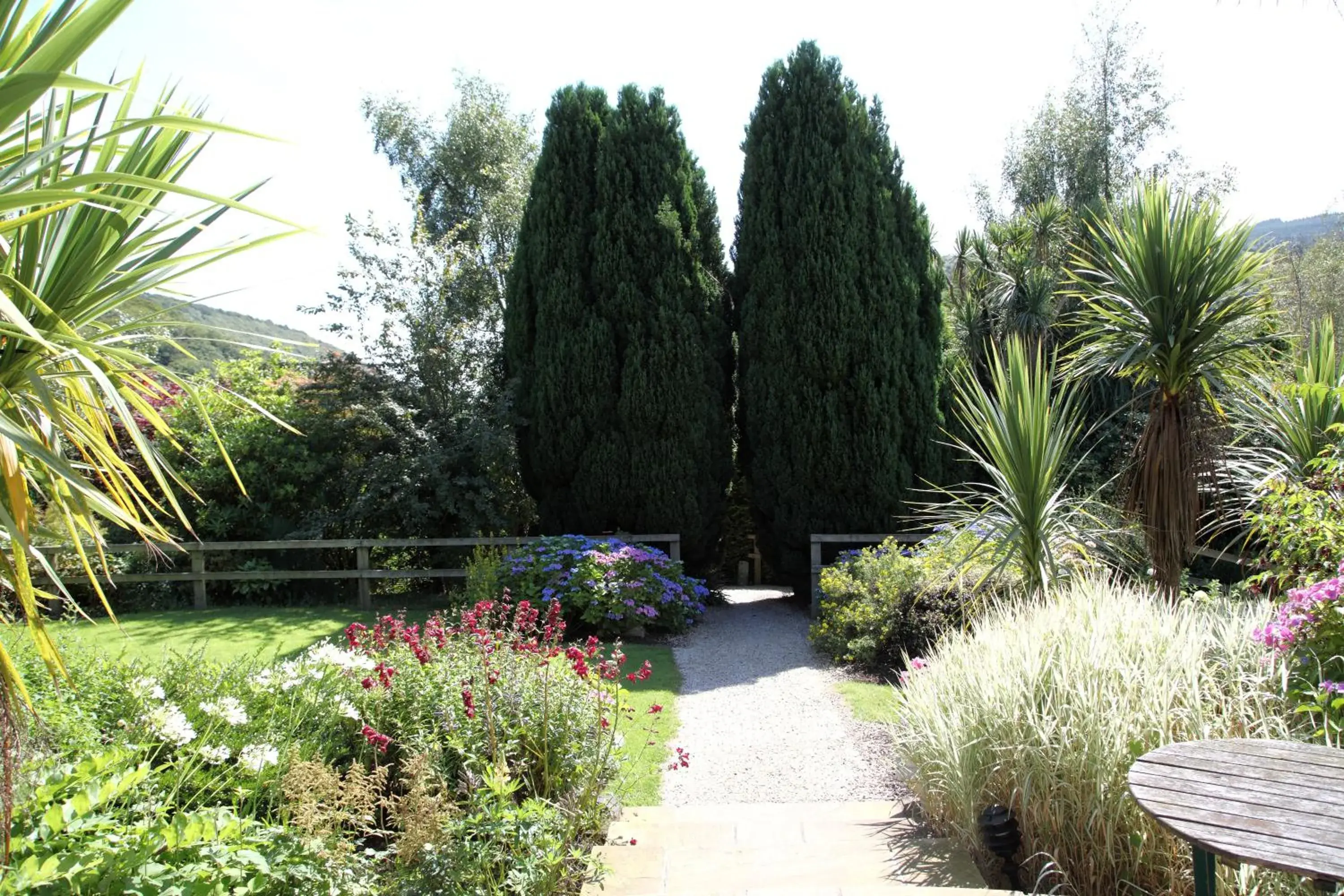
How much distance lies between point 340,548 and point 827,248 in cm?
706

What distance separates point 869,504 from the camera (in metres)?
10.0

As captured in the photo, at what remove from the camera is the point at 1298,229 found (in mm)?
62469

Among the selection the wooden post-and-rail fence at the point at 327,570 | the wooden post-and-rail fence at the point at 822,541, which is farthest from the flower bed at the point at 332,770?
the wooden post-and-rail fence at the point at 822,541

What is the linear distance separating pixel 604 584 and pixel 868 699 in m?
2.95

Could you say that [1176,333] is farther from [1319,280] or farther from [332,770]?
[1319,280]

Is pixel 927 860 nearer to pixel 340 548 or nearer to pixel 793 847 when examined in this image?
pixel 793 847

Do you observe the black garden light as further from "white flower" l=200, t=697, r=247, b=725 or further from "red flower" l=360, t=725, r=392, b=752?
"white flower" l=200, t=697, r=247, b=725

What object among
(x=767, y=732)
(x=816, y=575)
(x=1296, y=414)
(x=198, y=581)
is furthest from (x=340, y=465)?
(x=1296, y=414)

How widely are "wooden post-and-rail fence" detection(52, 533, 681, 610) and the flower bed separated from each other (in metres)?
5.22

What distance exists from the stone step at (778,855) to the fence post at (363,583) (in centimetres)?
655

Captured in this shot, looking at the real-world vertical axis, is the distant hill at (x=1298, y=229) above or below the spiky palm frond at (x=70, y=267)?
above

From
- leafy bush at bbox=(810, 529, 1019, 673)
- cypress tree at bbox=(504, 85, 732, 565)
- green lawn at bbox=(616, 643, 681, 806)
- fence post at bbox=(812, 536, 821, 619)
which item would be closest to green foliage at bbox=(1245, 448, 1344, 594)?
leafy bush at bbox=(810, 529, 1019, 673)

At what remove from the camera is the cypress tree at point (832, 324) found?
9.98m

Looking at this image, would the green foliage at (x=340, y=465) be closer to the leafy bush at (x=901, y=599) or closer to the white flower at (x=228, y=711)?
the leafy bush at (x=901, y=599)
